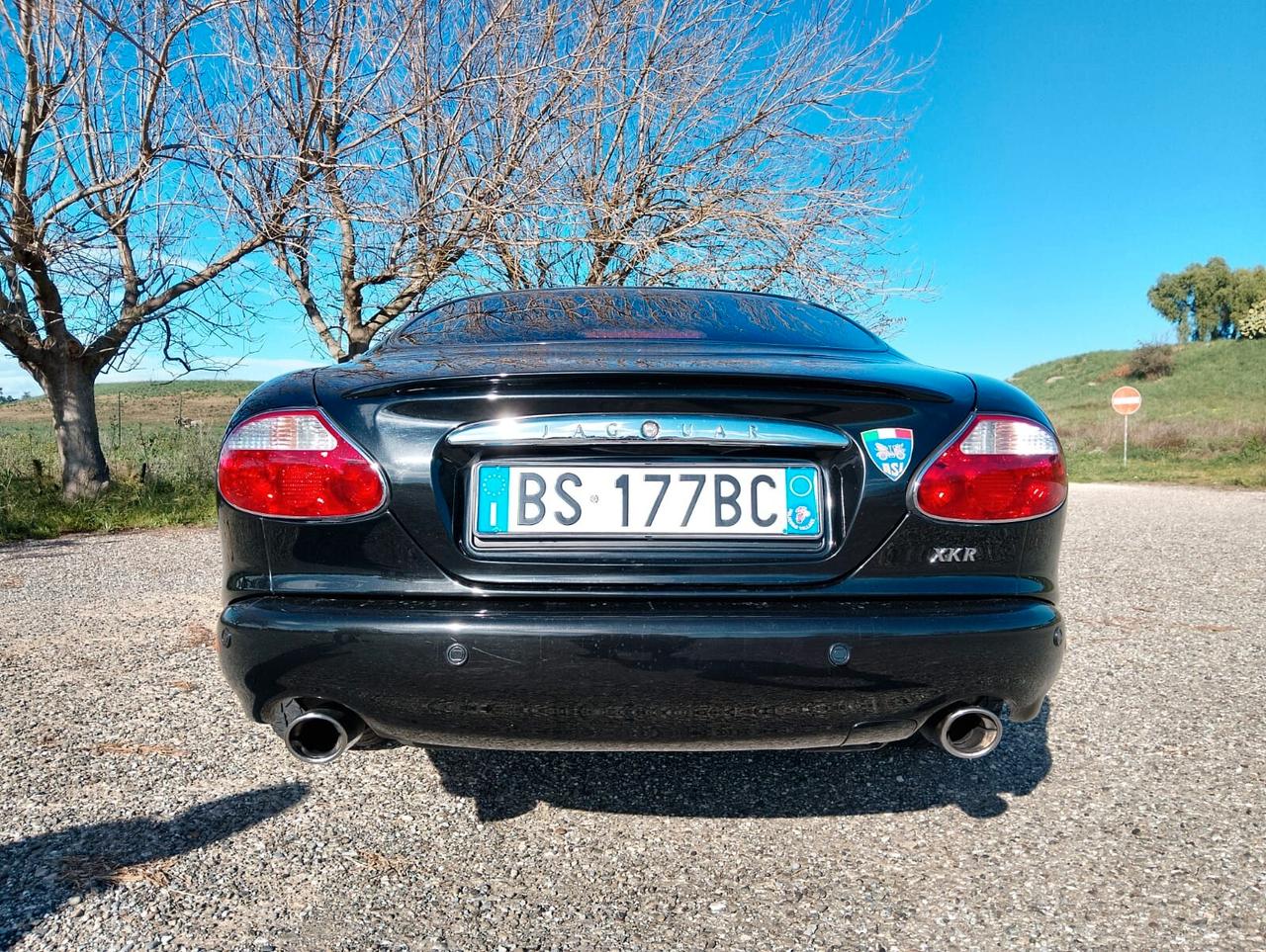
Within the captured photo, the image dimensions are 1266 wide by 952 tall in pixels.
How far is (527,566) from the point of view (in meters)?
1.62

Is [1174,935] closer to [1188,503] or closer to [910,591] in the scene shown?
[910,591]

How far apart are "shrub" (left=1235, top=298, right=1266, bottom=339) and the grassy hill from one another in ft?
15.8

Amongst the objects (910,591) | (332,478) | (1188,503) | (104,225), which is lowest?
(1188,503)

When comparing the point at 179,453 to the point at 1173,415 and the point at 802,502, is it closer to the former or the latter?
the point at 802,502

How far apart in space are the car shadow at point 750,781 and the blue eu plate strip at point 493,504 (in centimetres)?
89

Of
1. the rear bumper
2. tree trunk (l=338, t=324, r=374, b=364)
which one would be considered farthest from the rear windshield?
tree trunk (l=338, t=324, r=374, b=364)

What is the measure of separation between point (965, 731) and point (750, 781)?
76 centimetres

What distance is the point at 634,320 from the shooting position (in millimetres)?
2479

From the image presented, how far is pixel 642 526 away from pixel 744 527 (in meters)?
0.20

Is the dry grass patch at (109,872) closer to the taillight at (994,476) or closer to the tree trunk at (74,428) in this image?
the taillight at (994,476)

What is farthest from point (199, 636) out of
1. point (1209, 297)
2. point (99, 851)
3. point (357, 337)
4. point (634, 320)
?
point (1209, 297)

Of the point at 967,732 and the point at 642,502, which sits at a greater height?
the point at 642,502

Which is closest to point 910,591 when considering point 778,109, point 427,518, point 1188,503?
point 427,518

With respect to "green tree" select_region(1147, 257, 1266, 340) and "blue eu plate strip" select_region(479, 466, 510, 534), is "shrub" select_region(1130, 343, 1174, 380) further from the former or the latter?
"blue eu plate strip" select_region(479, 466, 510, 534)
